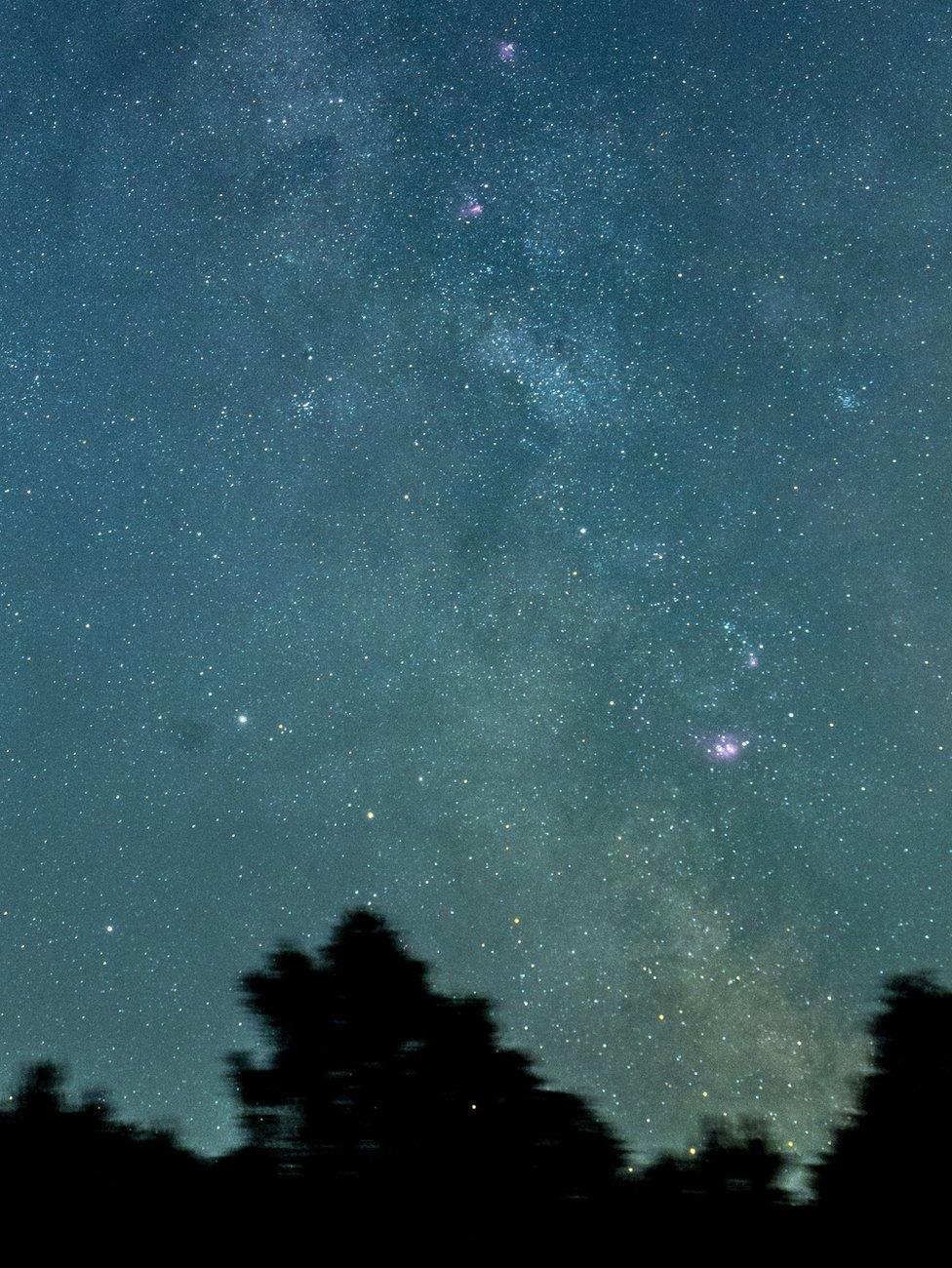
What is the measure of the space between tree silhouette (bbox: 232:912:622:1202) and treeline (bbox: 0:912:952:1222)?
0.01m

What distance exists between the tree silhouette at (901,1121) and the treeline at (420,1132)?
12 millimetres

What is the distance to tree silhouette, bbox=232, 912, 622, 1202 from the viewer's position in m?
7.59

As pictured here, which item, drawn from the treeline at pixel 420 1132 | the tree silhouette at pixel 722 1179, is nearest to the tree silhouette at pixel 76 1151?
the treeline at pixel 420 1132

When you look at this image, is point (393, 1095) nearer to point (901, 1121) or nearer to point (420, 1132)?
point (420, 1132)

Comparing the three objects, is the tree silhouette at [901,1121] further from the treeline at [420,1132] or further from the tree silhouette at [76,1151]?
the tree silhouette at [76,1151]

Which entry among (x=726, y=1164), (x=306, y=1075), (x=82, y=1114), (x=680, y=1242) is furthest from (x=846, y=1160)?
(x=82, y=1114)

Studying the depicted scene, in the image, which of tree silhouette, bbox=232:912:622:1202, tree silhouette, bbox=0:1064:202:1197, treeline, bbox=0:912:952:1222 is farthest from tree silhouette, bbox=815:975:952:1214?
tree silhouette, bbox=0:1064:202:1197

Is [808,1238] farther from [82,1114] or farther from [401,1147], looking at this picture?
[82,1114]

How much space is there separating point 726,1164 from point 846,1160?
938 mm

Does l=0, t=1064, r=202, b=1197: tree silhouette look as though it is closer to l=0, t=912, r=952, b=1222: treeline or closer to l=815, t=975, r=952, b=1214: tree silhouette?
l=0, t=912, r=952, b=1222: treeline

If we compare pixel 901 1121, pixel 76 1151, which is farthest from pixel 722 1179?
pixel 76 1151

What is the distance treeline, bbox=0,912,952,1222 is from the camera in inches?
281

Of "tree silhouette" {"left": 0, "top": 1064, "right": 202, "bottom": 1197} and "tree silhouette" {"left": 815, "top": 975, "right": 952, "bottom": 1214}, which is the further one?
"tree silhouette" {"left": 815, "top": 975, "right": 952, "bottom": 1214}

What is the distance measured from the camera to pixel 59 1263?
20.0 feet
